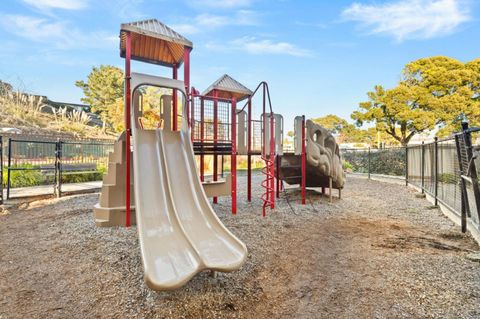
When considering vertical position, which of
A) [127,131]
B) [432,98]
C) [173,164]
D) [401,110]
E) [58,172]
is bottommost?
[58,172]

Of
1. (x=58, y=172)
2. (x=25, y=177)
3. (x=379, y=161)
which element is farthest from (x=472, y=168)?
(x=379, y=161)

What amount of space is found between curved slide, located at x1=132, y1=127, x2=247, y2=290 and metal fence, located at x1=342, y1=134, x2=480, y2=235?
3.06 m

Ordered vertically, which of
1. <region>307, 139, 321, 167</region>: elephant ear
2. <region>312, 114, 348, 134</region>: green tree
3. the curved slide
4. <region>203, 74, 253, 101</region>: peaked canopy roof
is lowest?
Answer: the curved slide

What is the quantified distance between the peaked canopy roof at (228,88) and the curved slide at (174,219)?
307 cm

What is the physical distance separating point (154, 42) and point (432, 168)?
6.92 meters

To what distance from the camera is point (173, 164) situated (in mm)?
3818

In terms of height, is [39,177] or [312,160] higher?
[312,160]

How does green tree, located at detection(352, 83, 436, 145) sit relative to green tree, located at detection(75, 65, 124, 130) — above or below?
below

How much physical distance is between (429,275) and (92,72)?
92.0ft

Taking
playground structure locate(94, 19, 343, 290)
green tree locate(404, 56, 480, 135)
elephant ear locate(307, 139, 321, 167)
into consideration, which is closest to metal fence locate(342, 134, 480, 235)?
elephant ear locate(307, 139, 321, 167)

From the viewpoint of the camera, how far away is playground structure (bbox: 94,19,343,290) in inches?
98.4

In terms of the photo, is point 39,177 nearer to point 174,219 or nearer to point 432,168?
point 174,219

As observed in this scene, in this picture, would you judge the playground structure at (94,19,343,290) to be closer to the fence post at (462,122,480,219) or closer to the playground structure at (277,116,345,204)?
→ the playground structure at (277,116,345,204)

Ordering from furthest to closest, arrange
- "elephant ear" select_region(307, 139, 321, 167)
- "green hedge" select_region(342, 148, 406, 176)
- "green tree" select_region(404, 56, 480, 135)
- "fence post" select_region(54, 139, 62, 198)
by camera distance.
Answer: "green tree" select_region(404, 56, 480, 135) < "green hedge" select_region(342, 148, 406, 176) < "fence post" select_region(54, 139, 62, 198) < "elephant ear" select_region(307, 139, 321, 167)
